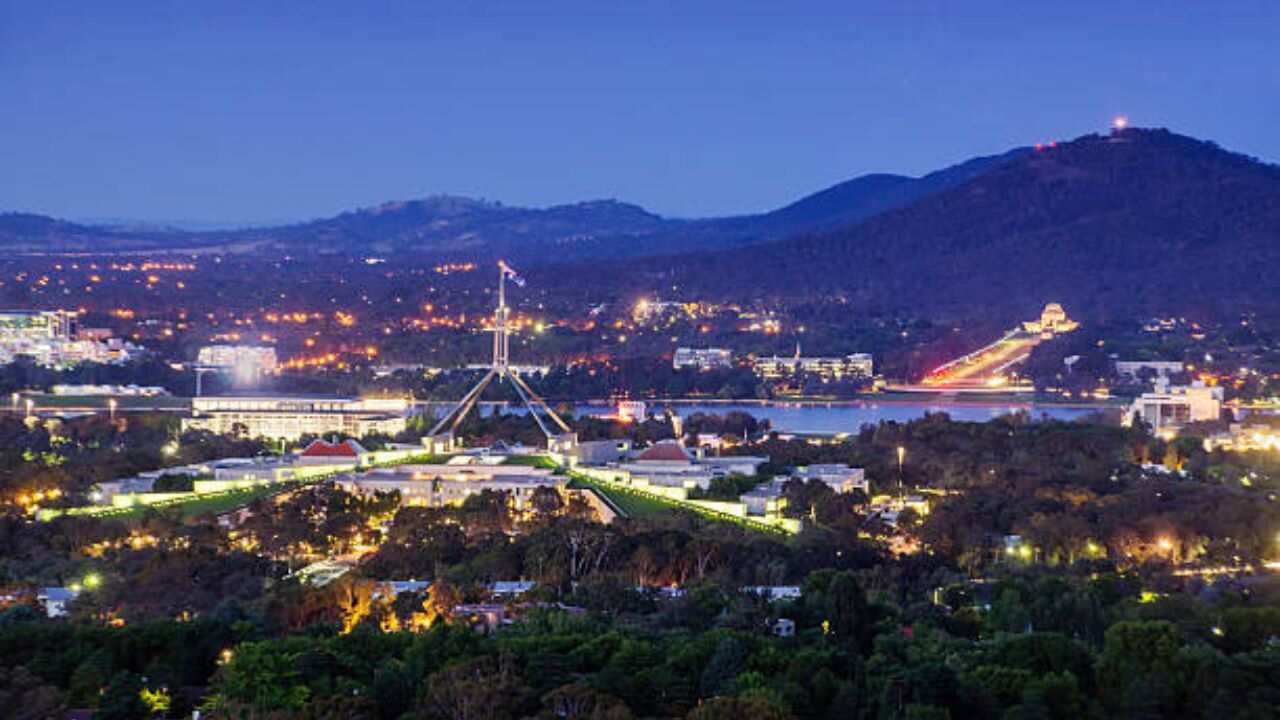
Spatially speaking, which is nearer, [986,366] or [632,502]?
[632,502]

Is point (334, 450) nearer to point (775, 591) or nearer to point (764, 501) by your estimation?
point (764, 501)

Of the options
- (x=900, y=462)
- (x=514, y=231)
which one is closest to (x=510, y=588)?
(x=900, y=462)

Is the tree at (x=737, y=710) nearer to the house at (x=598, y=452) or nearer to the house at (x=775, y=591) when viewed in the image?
the house at (x=775, y=591)

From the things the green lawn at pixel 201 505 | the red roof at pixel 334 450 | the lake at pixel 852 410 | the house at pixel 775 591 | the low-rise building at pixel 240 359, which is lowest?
the house at pixel 775 591

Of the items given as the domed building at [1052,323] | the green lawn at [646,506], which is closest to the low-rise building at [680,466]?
the green lawn at [646,506]

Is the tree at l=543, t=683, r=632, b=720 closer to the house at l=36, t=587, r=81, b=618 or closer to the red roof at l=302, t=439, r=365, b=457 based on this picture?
the house at l=36, t=587, r=81, b=618
